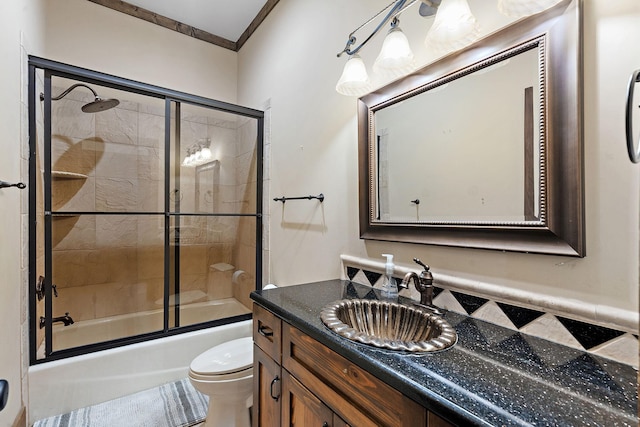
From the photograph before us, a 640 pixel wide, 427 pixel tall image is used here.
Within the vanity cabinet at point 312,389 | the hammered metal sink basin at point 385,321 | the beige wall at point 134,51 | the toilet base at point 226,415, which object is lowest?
the toilet base at point 226,415

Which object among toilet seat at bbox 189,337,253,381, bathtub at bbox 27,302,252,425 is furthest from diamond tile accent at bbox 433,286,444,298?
bathtub at bbox 27,302,252,425

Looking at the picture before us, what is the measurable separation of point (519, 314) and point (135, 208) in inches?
115

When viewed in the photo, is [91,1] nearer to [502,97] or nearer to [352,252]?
[352,252]

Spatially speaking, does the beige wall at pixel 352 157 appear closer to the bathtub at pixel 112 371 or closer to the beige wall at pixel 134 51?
the beige wall at pixel 134 51

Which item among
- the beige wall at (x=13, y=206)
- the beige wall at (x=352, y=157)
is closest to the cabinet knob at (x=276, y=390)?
the beige wall at (x=352, y=157)

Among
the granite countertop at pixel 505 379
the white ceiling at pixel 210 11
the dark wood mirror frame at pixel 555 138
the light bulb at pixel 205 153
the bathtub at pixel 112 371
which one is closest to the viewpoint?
the granite countertop at pixel 505 379

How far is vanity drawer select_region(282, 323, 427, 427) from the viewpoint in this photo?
0.67 meters

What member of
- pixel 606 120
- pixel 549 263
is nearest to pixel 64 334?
pixel 549 263

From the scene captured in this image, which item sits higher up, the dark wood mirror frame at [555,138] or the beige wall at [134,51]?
the beige wall at [134,51]

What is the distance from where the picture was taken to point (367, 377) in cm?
76

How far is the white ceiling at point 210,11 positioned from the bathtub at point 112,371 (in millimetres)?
2708

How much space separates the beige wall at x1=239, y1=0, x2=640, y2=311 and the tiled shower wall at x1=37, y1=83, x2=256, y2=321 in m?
0.52

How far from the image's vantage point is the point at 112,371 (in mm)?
1879

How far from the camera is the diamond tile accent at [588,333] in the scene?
0.73 metres
